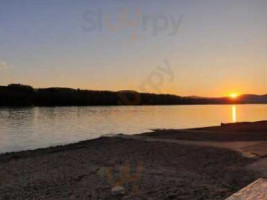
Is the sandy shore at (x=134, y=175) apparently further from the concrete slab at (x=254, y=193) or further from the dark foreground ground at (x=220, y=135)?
the dark foreground ground at (x=220, y=135)

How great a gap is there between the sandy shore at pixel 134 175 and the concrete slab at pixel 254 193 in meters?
1.07

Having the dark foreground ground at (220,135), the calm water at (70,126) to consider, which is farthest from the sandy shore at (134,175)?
the calm water at (70,126)

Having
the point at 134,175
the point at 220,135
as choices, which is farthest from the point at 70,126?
the point at 134,175

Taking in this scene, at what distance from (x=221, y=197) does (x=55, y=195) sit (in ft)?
15.9

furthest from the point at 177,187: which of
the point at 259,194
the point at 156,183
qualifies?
the point at 259,194

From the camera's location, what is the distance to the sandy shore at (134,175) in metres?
11.3

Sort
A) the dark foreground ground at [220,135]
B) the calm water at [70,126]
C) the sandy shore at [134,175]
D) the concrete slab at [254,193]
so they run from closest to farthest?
the concrete slab at [254,193]
the sandy shore at [134,175]
the dark foreground ground at [220,135]
the calm water at [70,126]

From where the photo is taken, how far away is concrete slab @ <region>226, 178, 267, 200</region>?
803cm

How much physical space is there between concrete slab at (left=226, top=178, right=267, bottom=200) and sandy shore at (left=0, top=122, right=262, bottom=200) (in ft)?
3.51

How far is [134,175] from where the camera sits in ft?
45.3

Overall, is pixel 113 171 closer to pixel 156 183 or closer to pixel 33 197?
pixel 156 183

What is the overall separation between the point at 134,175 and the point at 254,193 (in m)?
5.98

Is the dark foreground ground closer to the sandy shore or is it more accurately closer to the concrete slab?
the sandy shore

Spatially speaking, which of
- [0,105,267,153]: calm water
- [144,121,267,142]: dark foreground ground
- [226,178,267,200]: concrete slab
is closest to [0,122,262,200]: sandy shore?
[226,178,267,200]: concrete slab
